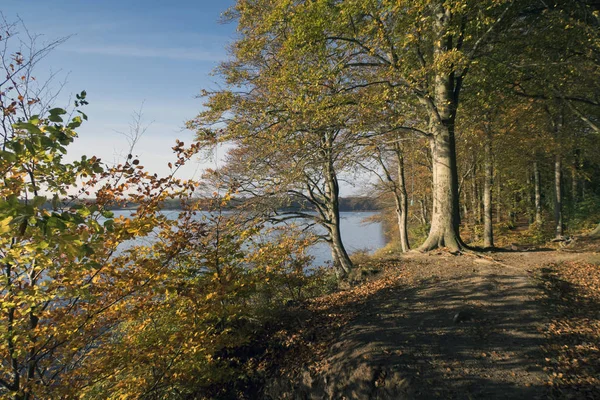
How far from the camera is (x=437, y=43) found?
7.68 metres

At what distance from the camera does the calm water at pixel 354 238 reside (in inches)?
679

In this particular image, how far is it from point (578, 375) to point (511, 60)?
7972mm

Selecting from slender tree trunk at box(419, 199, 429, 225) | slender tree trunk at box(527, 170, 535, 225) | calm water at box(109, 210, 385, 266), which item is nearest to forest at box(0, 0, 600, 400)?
calm water at box(109, 210, 385, 266)

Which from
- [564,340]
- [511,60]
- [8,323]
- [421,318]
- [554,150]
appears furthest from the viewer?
[554,150]

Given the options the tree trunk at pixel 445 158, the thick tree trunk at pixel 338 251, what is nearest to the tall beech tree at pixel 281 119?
the thick tree trunk at pixel 338 251

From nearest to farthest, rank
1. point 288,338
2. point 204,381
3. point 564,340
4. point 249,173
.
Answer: point 564,340 < point 204,381 < point 288,338 < point 249,173

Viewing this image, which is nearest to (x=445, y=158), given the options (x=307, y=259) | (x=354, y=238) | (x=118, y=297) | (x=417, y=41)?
(x=417, y=41)

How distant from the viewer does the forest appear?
3.96 metres

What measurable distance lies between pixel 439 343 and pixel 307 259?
4165 mm

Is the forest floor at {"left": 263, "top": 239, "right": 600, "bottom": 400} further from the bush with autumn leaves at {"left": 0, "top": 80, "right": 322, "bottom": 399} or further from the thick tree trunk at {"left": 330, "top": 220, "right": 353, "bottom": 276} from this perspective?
the thick tree trunk at {"left": 330, "top": 220, "right": 353, "bottom": 276}

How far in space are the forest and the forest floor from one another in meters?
0.03

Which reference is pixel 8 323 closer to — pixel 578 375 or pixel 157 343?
pixel 157 343

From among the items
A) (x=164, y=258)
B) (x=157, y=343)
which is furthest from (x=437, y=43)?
(x=157, y=343)

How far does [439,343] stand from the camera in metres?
5.32
